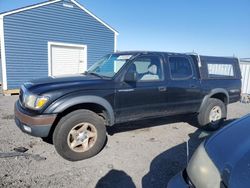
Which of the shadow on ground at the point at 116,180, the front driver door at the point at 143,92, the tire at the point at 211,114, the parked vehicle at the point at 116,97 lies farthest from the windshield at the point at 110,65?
the tire at the point at 211,114

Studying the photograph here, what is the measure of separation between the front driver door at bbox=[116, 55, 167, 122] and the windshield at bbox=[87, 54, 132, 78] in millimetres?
225

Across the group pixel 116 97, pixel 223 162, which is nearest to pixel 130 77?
pixel 116 97

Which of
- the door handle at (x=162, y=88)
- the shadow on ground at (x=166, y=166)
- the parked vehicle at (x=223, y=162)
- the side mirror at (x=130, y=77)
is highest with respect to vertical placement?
the side mirror at (x=130, y=77)

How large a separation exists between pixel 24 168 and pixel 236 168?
3.19 meters

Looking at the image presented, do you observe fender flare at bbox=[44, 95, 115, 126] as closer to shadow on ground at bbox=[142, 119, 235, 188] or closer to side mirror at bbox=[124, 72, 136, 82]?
side mirror at bbox=[124, 72, 136, 82]

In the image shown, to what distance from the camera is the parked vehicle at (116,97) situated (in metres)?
3.51

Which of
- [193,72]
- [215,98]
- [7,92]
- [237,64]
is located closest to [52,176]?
[193,72]

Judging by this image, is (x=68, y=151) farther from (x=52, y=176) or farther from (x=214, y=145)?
(x=214, y=145)

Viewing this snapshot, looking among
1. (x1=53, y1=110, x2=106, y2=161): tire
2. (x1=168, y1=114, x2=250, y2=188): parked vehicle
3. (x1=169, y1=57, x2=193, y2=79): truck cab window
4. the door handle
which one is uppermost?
(x1=169, y1=57, x2=193, y2=79): truck cab window

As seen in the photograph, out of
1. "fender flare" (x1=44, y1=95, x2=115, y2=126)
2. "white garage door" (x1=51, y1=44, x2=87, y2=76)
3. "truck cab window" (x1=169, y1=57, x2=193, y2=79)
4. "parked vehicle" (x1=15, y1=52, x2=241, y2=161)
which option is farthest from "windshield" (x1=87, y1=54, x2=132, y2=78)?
"white garage door" (x1=51, y1=44, x2=87, y2=76)

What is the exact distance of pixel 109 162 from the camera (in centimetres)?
377

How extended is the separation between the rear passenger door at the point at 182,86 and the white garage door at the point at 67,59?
8.15m

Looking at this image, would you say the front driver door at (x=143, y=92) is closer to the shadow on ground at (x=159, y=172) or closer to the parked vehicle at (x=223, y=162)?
the shadow on ground at (x=159, y=172)

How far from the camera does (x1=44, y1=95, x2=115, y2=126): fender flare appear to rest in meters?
3.44
